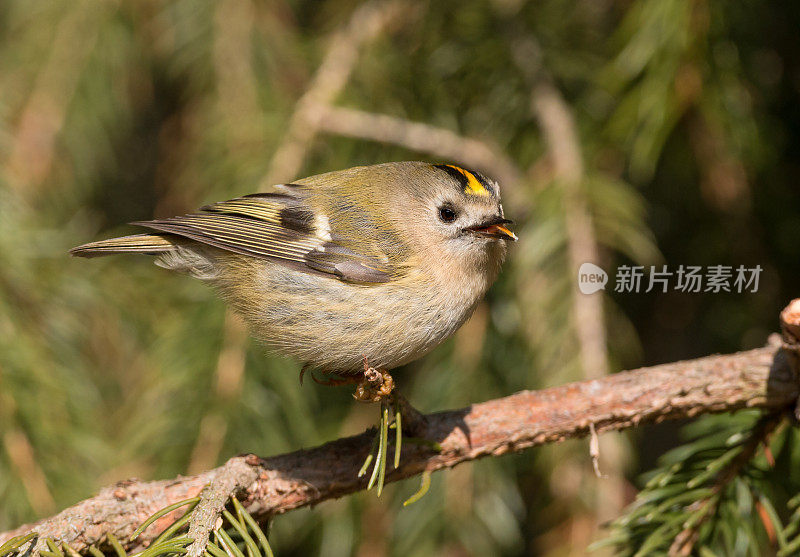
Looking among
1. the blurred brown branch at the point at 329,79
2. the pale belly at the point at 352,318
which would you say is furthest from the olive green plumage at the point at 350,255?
the blurred brown branch at the point at 329,79

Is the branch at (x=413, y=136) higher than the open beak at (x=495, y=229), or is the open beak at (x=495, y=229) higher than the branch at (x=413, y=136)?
the branch at (x=413, y=136)

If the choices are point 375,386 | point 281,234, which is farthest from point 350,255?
point 375,386

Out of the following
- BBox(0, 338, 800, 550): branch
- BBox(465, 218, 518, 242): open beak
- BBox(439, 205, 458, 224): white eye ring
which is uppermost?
BBox(439, 205, 458, 224): white eye ring

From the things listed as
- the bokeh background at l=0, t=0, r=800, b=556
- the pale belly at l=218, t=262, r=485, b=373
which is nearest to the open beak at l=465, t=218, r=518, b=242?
the pale belly at l=218, t=262, r=485, b=373

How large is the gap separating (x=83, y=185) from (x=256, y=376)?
1.04 meters

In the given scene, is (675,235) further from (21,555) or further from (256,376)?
(21,555)

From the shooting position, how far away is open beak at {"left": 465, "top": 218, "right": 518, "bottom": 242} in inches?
67.7

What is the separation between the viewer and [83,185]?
253 cm

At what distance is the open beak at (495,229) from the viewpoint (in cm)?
172

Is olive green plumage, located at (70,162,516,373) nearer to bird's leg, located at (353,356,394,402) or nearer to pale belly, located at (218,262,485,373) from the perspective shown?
pale belly, located at (218,262,485,373)

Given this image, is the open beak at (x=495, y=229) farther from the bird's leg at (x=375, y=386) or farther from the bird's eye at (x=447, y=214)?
the bird's leg at (x=375, y=386)

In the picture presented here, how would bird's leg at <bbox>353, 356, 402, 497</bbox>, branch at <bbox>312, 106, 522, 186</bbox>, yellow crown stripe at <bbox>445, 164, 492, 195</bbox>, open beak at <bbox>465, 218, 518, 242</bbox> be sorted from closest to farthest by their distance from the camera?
1. bird's leg at <bbox>353, 356, 402, 497</bbox>
2. open beak at <bbox>465, 218, 518, 242</bbox>
3. yellow crown stripe at <bbox>445, 164, 492, 195</bbox>
4. branch at <bbox>312, 106, 522, 186</bbox>

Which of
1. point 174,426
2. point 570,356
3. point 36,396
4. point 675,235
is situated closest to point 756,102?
point 675,235

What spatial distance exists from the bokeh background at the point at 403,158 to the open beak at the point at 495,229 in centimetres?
26
